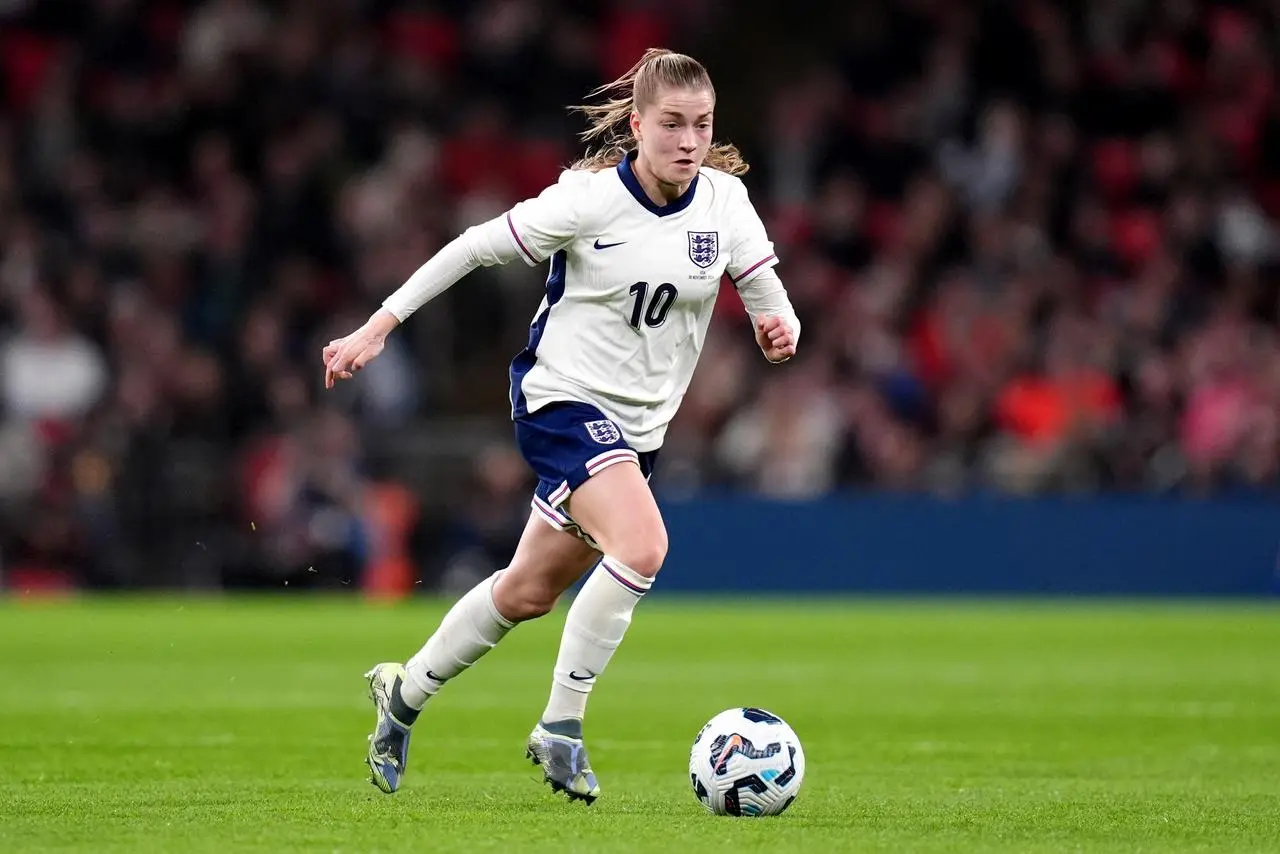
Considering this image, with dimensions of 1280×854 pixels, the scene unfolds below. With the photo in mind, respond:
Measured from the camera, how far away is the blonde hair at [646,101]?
6926 millimetres

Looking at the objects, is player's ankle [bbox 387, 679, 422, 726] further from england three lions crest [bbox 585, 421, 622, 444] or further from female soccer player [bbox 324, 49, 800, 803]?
england three lions crest [bbox 585, 421, 622, 444]

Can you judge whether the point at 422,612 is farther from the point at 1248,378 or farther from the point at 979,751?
the point at 979,751

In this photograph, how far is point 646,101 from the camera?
22.8 ft

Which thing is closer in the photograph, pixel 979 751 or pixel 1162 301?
pixel 979 751

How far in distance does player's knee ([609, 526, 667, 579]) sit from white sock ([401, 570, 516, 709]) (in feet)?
2.12

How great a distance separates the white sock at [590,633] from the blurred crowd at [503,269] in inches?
467

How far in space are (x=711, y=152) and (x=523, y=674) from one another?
578cm

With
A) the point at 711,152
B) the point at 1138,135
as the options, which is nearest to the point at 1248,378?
the point at 1138,135

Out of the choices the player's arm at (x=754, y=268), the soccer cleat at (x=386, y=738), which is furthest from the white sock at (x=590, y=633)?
the player's arm at (x=754, y=268)

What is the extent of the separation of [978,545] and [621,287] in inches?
479

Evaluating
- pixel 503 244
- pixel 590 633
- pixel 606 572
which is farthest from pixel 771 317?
pixel 590 633

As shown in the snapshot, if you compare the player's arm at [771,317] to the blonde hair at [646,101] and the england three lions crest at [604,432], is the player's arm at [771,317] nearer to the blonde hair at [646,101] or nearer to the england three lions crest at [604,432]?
the blonde hair at [646,101]

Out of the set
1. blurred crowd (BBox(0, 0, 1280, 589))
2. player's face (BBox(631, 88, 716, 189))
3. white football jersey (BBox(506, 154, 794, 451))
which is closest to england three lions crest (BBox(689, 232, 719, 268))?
white football jersey (BBox(506, 154, 794, 451))

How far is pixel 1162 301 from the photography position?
1969 cm
